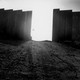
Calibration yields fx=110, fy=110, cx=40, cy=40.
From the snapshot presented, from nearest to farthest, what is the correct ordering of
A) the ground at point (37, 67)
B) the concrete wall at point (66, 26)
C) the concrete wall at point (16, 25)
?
the ground at point (37, 67) < the concrete wall at point (66, 26) < the concrete wall at point (16, 25)

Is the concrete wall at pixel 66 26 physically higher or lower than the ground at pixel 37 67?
higher

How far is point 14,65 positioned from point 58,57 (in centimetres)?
178

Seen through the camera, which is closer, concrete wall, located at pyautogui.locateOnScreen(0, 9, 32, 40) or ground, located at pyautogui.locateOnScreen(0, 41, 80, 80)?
ground, located at pyautogui.locateOnScreen(0, 41, 80, 80)

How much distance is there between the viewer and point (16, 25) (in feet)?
24.3

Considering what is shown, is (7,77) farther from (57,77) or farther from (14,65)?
(57,77)

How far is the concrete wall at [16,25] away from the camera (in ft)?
23.6

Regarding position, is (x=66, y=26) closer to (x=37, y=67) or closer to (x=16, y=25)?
(x=16, y=25)

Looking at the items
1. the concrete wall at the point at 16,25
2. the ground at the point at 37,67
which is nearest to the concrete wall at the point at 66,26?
the concrete wall at the point at 16,25

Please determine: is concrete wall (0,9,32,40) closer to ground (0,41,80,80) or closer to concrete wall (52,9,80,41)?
concrete wall (52,9,80,41)

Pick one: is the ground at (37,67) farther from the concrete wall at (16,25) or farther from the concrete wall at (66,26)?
the concrete wall at (16,25)

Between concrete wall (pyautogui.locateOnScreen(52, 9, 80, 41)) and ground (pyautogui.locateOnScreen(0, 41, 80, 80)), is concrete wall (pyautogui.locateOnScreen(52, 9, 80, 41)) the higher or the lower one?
the higher one

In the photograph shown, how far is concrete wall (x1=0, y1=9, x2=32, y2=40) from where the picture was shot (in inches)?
284

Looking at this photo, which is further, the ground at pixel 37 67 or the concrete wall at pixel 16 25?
the concrete wall at pixel 16 25

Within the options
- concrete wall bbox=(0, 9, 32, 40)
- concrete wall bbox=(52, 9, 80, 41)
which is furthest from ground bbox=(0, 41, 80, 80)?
concrete wall bbox=(0, 9, 32, 40)
